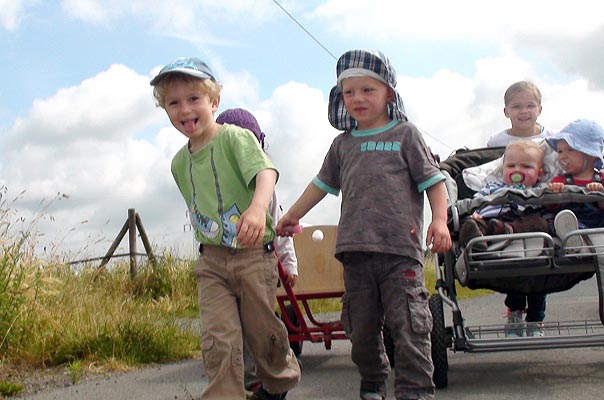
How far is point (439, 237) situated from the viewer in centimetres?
392

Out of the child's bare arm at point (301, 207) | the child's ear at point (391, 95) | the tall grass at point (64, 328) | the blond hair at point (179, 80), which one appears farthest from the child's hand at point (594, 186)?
the tall grass at point (64, 328)

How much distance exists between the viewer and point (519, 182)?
5609 millimetres

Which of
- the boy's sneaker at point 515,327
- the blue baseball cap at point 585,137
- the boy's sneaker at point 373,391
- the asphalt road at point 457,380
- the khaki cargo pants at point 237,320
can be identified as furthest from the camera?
the blue baseball cap at point 585,137

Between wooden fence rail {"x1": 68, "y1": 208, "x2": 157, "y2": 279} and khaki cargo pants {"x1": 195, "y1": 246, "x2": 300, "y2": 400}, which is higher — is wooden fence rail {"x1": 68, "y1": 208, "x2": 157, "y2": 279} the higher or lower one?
the higher one

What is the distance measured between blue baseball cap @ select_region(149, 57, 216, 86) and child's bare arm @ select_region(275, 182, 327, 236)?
742 millimetres

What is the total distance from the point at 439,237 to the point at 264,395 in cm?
116

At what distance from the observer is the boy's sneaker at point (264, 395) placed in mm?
4197

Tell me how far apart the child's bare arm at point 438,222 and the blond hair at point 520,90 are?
2.68m

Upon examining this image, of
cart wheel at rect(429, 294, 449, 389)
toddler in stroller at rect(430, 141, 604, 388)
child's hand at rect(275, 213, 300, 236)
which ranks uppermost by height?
child's hand at rect(275, 213, 300, 236)

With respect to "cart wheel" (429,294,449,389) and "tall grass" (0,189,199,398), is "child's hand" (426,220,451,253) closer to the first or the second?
"cart wheel" (429,294,449,389)

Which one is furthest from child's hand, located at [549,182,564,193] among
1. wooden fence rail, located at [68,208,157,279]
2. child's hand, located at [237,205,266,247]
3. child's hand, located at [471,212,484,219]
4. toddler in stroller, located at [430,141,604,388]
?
wooden fence rail, located at [68,208,157,279]

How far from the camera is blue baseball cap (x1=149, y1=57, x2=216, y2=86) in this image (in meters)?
4.04

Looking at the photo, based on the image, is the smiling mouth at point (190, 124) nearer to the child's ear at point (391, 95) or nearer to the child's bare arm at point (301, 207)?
the child's bare arm at point (301, 207)

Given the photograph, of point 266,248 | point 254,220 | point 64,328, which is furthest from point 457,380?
point 64,328
